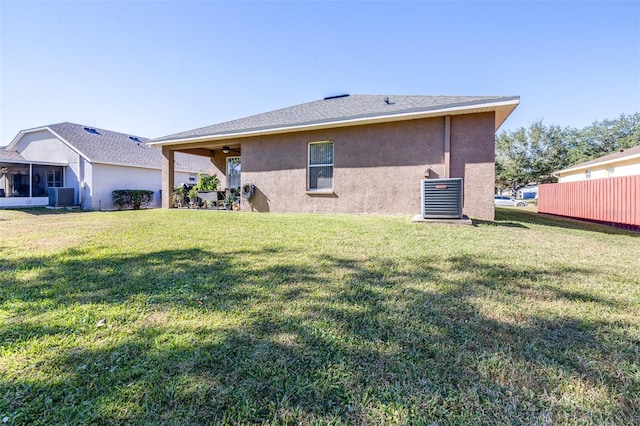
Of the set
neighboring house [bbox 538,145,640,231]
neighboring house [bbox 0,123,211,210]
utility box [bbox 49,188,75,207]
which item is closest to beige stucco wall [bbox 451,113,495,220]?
neighboring house [bbox 538,145,640,231]

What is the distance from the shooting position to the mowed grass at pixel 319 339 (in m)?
1.29

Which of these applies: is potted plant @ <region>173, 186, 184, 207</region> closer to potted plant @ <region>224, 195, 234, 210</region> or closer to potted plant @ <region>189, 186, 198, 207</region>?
potted plant @ <region>189, 186, 198, 207</region>

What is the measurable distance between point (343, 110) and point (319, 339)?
8418 mm

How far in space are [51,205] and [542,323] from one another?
1943cm

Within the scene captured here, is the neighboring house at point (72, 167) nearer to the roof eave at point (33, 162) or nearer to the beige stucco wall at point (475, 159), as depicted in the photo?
the roof eave at point (33, 162)

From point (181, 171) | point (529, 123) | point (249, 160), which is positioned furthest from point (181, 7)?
point (529, 123)

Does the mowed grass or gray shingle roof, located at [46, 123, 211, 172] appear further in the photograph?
gray shingle roof, located at [46, 123, 211, 172]

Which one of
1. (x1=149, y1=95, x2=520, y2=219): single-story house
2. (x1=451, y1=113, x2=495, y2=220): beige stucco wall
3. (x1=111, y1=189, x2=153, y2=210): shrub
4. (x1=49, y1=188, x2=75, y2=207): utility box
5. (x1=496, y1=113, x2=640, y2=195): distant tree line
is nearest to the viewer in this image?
(x1=451, y1=113, x2=495, y2=220): beige stucco wall

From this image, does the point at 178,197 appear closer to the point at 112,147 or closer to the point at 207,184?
the point at 207,184

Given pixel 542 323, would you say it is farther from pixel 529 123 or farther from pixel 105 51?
pixel 529 123

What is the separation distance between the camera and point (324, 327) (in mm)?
1944

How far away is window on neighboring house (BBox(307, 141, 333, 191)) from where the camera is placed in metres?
8.86

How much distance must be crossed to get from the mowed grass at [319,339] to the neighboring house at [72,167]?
13576mm

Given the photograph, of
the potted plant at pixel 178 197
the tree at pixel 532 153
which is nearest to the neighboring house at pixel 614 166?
the tree at pixel 532 153
